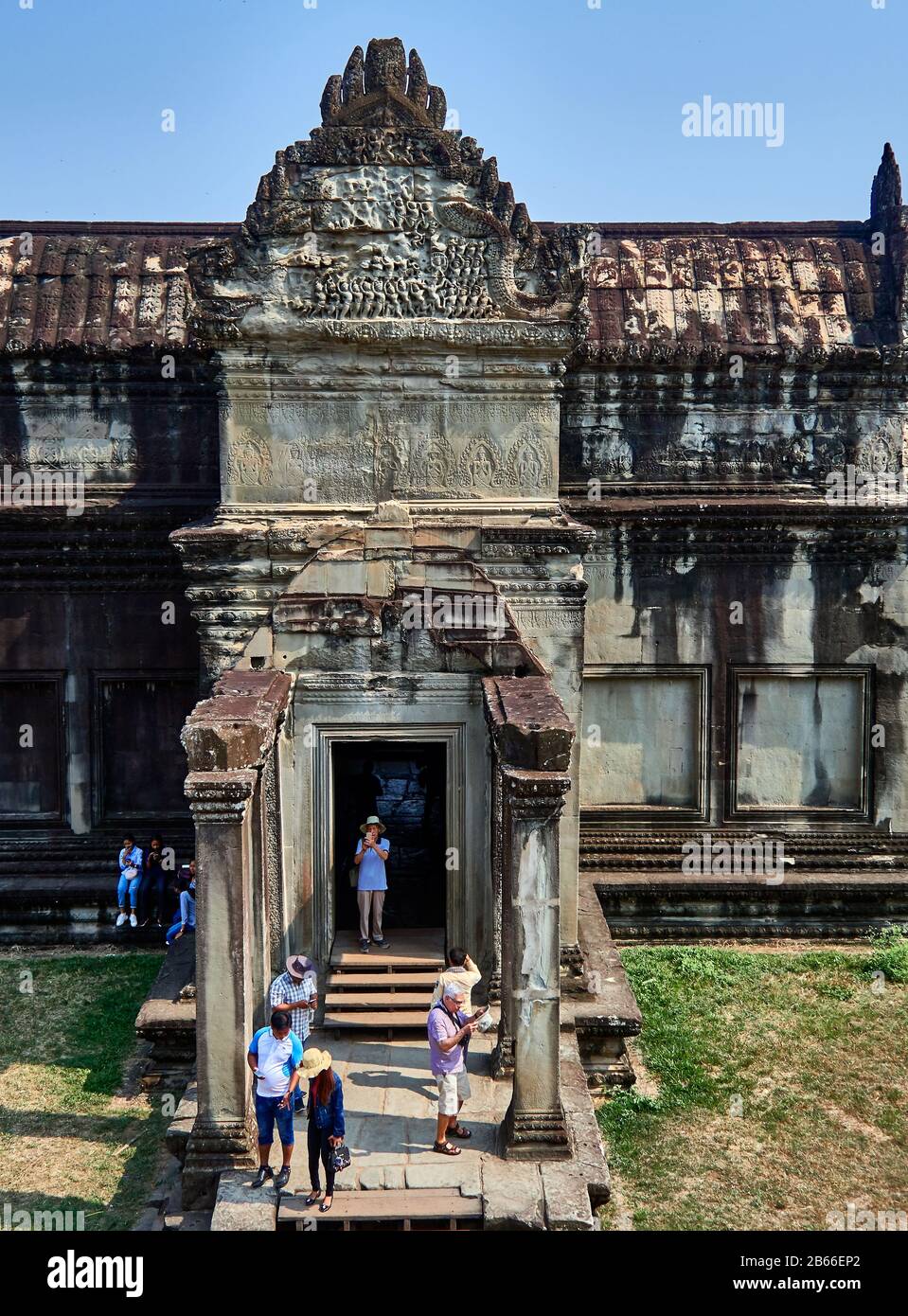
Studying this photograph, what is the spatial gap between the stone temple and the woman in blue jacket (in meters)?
2.77

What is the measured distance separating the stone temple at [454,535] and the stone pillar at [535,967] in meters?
2.00

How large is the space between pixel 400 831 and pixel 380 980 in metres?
6.11

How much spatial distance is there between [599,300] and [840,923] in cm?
866

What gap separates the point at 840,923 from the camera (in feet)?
49.4

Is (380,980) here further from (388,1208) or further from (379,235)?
(379,235)

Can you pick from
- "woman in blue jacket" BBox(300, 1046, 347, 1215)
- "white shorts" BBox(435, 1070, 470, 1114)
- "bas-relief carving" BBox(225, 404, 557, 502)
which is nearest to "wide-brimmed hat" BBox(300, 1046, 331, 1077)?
"woman in blue jacket" BBox(300, 1046, 347, 1215)

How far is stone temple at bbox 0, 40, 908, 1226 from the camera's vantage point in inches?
451

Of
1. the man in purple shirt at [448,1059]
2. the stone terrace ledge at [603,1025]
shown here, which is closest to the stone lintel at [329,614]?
the man in purple shirt at [448,1059]

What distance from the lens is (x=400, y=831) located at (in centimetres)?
1741

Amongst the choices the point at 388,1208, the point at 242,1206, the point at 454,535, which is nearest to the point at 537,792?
the point at 388,1208

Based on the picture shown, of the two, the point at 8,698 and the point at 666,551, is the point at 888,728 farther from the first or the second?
the point at 8,698

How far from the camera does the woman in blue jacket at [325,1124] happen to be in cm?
826

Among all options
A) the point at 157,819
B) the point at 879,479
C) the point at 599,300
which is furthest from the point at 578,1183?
the point at 599,300

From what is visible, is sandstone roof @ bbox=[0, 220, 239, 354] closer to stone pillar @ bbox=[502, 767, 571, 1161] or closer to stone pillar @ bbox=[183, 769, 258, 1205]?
stone pillar @ bbox=[183, 769, 258, 1205]
